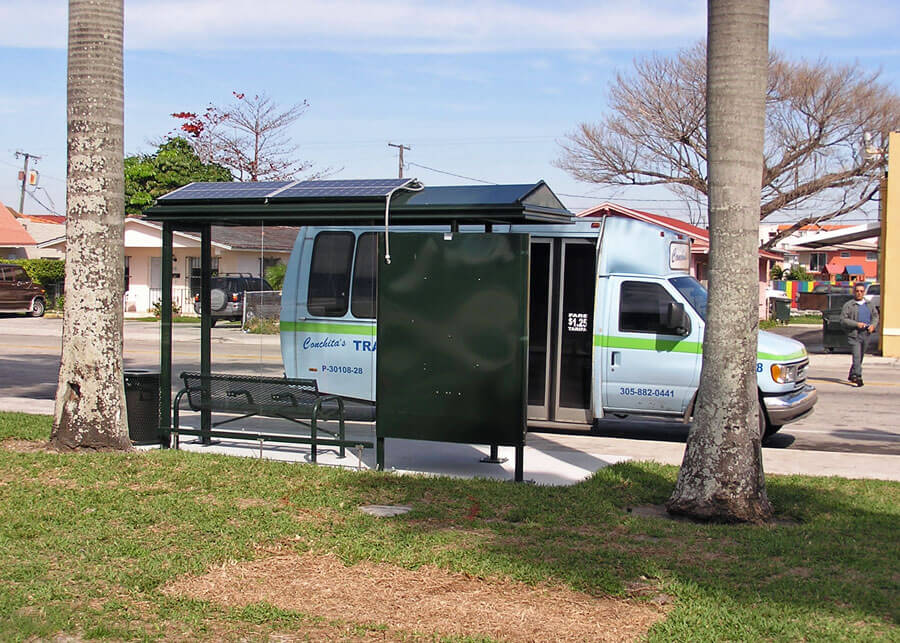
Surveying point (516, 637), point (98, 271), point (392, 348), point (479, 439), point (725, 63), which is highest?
point (725, 63)

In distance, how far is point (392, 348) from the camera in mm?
9070

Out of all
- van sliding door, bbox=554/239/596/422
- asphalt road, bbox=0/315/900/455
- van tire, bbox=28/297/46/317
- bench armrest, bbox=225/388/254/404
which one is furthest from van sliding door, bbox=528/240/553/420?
van tire, bbox=28/297/46/317

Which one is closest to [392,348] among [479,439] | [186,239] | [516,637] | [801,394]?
[479,439]

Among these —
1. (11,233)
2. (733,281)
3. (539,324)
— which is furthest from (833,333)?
(11,233)

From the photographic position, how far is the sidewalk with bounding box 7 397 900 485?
9625 millimetres

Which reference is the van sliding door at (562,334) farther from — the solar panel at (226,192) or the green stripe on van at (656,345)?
the solar panel at (226,192)

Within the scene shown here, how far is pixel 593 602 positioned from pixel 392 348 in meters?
3.99

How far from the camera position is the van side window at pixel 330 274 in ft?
41.1

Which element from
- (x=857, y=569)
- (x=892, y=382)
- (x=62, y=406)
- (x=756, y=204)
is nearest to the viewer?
(x=857, y=569)

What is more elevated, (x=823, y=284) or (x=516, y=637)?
(x=823, y=284)

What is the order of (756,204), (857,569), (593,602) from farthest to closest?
(756,204) < (857,569) < (593,602)

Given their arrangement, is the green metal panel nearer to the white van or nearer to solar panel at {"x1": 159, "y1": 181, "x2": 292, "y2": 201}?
solar panel at {"x1": 159, "y1": 181, "x2": 292, "y2": 201}

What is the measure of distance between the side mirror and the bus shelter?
271cm

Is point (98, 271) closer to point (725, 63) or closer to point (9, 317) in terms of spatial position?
point (725, 63)
